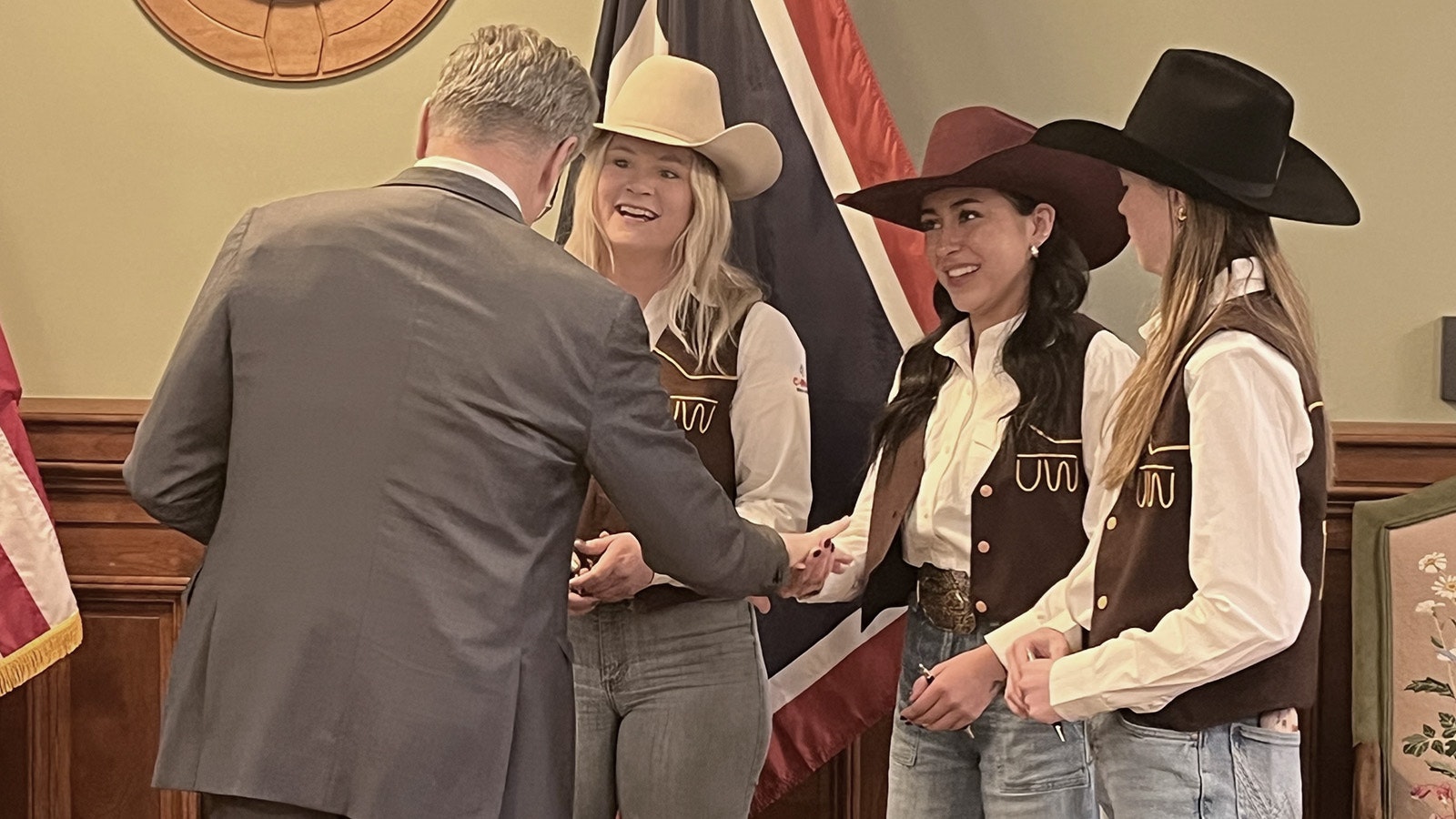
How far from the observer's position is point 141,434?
4.85 feet

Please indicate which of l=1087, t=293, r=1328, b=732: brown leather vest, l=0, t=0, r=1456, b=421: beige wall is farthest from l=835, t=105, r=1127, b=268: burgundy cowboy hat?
l=0, t=0, r=1456, b=421: beige wall

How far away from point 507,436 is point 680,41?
1.20 m

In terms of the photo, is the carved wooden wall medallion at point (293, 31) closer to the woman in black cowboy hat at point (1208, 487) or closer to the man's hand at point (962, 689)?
the woman in black cowboy hat at point (1208, 487)

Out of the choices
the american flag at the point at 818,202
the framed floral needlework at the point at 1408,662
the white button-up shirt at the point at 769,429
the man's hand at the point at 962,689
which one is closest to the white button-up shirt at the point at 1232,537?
the man's hand at the point at 962,689

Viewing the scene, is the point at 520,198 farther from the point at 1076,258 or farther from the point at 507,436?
the point at 1076,258

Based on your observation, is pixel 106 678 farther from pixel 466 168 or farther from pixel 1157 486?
pixel 1157 486

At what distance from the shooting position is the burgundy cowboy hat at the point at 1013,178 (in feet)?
6.27

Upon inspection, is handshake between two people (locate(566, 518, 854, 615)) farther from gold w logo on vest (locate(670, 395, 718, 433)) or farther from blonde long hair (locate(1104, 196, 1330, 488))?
blonde long hair (locate(1104, 196, 1330, 488))

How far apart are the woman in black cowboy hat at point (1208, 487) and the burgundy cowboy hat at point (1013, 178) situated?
0.86 ft

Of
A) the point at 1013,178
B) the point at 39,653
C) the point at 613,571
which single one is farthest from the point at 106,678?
the point at 1013,178

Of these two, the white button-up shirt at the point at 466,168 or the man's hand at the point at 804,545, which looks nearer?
the white button-up shirt at the point at 466,168

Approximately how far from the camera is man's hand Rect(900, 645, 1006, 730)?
1766 millimetres

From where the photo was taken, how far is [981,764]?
1853mm

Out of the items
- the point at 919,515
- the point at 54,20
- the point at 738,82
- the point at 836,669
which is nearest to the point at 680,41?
the point at 738,82
